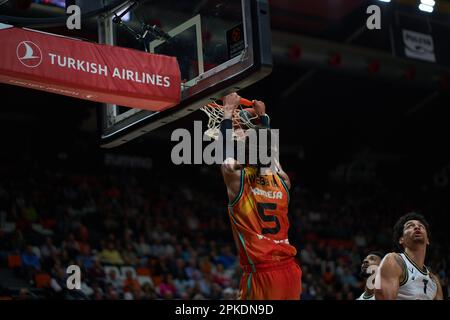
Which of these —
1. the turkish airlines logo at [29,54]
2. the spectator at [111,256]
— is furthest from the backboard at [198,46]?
the spectator at [111,256]

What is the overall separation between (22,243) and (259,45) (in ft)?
27.4

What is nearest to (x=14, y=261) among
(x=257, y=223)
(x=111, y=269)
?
(x=111, y=269)

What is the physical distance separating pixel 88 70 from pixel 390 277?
3011 mm

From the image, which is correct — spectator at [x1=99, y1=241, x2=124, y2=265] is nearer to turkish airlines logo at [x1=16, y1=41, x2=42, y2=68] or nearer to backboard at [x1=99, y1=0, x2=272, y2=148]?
backboard at [x1=99, y1=0, x2=272, y2=148]

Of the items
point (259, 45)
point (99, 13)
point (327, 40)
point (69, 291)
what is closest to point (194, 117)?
point (327, 40)

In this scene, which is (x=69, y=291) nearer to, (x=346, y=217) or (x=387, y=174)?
(x=346, y=217)

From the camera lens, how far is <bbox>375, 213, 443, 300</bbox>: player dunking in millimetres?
5180

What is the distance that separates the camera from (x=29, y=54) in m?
5.54

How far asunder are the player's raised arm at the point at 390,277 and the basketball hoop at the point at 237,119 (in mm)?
1501

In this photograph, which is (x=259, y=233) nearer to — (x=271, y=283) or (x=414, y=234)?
(x=271, y=283)

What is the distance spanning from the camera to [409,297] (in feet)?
18.0

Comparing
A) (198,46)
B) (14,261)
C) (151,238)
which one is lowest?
(14,261)

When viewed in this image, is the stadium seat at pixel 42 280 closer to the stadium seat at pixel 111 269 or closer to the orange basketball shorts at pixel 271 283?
the stadium seat at pixel 111 269

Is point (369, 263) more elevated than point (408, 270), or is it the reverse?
point (369, 263)
